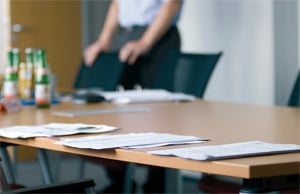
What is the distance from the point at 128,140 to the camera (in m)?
1.86

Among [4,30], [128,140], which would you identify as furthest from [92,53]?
[128,140]

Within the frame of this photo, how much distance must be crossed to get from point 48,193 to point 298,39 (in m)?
3.29

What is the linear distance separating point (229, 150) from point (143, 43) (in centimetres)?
262

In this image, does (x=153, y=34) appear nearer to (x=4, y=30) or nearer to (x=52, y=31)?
(x=52, y=31)

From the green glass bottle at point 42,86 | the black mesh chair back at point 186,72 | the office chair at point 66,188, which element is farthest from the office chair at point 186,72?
the office chair at point 66,188

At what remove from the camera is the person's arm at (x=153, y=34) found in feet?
13.6

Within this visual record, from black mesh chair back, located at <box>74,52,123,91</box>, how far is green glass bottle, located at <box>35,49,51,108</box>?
2.95 ft

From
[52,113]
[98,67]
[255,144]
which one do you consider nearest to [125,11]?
[98,67]

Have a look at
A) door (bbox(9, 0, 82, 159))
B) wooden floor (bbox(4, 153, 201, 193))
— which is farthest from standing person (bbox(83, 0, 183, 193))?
door (bbox(9, 0, 82, 159))

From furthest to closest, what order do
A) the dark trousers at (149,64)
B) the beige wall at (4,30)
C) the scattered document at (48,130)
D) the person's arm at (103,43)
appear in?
the beige wall at (4,30) < the person's arm at (103,43) < the dark trousers at (149,64) < the scattered document at (48,130)

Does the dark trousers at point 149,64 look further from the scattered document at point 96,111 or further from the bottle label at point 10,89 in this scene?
the scattered document at point 96,111

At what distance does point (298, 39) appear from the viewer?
4699mm

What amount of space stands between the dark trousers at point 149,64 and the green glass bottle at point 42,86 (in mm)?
933

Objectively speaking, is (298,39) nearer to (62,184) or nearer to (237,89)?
(237,89)
